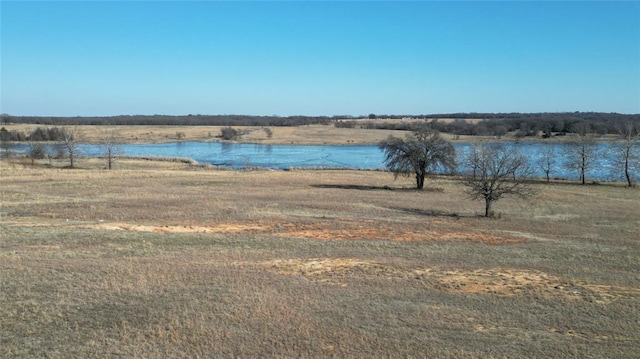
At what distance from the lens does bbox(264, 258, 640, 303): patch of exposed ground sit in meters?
15.0

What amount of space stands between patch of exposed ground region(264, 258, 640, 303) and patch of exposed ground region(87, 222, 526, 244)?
16.6ft

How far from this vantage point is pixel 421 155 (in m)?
47.2

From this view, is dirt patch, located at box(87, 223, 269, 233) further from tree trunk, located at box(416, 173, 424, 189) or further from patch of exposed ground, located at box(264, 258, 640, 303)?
tree trunk, located at box(416, 173, 424, 189)

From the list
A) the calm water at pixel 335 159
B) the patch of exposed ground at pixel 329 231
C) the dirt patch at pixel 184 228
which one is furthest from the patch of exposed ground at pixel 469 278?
the calm water at pixel 335 159

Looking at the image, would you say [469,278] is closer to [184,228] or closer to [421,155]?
[184,228]

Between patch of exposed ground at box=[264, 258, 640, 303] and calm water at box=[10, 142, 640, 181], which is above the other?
calm water at box=[10, 142, 640, 181]

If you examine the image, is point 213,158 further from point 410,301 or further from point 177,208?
point 410,301

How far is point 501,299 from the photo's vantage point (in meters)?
14.3

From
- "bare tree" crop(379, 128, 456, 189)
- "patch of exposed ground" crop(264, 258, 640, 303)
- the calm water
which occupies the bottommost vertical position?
"patch of exposed ground" crop(264, 258, 640, 303)

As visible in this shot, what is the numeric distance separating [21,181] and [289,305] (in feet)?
128

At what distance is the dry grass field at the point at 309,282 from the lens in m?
10.9

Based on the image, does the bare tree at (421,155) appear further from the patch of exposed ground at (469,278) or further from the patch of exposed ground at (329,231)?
the patch of exposed ground at (469,278)

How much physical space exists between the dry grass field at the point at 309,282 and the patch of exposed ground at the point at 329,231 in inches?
5.3

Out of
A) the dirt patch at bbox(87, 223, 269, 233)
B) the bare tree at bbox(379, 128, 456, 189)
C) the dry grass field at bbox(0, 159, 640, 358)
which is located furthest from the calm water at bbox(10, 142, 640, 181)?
the dirt patch at bbox(87, 223, 269, 233)
